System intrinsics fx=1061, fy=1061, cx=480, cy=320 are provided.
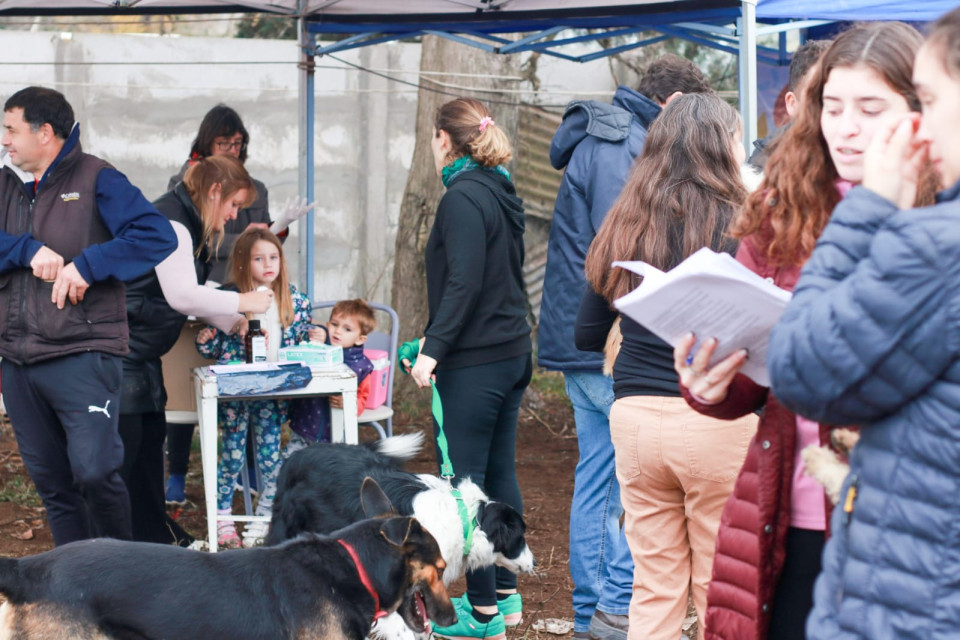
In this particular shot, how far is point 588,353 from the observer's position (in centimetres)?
388

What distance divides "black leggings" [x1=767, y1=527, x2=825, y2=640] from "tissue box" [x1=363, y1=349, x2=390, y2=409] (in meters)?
4.20

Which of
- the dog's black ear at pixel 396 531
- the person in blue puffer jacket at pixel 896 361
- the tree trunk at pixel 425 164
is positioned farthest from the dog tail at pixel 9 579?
the tree trunk at pixel 425 164

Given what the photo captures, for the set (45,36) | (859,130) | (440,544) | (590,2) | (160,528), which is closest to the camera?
(859,130)

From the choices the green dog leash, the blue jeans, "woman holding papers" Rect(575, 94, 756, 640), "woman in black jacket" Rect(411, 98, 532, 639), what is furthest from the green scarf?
"woman holding papers" Rect(575, 94, 756, 640)

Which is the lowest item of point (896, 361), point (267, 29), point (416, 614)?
point (416, 614)

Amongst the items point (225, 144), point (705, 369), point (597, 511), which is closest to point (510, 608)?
point (597, 511)

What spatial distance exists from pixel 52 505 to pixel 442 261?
1882 millimetres

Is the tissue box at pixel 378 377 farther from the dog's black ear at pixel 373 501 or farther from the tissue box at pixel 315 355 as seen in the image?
the dog's black ear at pixel 373 501

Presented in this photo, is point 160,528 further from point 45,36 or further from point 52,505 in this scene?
point 45,36

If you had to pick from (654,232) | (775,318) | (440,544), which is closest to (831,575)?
(775,318)

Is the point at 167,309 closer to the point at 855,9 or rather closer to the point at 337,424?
the point at 337,424

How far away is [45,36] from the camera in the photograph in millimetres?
8961

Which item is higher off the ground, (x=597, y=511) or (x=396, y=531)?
(x=396, y=531)

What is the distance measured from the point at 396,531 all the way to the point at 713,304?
179 centimetres
